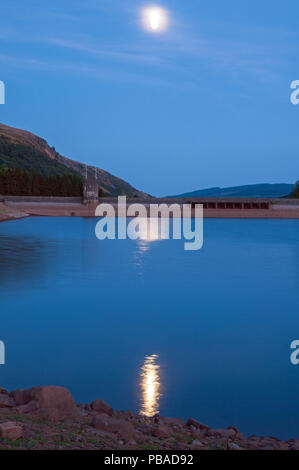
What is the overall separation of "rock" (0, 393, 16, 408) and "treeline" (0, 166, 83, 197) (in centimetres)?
11202

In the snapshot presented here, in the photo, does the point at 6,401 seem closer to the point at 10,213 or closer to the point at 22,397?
the point at 22,397

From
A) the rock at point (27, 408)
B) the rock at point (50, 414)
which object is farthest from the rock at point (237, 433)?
the rock at point (27, 408)

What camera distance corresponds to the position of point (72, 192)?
414ft

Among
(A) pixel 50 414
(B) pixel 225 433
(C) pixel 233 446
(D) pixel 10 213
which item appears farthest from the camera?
(D) pixel 10 213

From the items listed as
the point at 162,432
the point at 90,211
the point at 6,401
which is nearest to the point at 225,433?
the point at 162,432

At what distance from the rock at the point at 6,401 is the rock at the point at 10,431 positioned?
2.01 m

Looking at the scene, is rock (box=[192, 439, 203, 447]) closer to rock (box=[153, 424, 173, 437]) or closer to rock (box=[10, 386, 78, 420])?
rock (box=[153, 424, 173, 437])

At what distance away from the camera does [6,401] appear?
9.91 meters

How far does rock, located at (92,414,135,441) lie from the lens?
8.13 m

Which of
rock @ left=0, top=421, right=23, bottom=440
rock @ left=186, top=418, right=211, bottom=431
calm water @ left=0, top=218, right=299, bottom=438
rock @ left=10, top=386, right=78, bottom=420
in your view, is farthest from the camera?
calm water @ left=0, top=218, right=299, bottom=438

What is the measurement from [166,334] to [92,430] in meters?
9.44

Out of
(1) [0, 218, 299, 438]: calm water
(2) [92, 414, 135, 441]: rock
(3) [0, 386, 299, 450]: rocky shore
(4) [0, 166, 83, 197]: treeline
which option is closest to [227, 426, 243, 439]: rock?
(3) [0, 386, 299, 450]: rocky shore

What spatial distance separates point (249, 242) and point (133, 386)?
51.4m

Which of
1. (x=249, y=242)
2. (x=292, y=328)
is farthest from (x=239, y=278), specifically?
(x=249, y=242)
